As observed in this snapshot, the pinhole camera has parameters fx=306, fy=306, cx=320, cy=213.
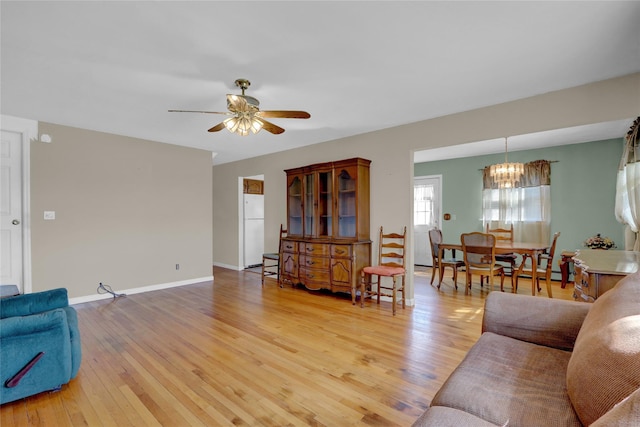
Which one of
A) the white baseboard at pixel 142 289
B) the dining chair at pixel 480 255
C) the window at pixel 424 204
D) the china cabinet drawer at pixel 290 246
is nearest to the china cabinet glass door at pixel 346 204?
the china cabinet drawer at pixel 290 246

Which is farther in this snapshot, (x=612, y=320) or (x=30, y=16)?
(x=30, y=16)

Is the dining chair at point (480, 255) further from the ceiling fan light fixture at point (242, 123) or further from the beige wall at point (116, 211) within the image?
the beige wall at point (116, 211)

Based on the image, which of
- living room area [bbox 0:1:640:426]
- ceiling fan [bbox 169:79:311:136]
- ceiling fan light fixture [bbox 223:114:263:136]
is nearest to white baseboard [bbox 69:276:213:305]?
living room area [bbox 0:1:640:426]

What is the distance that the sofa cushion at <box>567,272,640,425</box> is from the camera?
90cm

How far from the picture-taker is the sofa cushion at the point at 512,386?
42.6 inches

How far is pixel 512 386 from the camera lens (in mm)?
1266

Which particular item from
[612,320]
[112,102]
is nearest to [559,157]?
[612,320]

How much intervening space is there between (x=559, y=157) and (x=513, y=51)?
4.22 metres

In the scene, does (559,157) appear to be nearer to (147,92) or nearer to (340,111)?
(340,111)

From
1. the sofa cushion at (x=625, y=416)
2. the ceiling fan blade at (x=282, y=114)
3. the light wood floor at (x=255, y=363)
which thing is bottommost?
the light wood floor at (x=255, y=363)

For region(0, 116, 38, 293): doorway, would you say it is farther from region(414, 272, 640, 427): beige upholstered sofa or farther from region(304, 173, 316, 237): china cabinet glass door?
region(414, 272, 640, 427): beige upholstered sofa

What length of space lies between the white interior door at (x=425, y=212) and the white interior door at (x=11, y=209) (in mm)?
6596

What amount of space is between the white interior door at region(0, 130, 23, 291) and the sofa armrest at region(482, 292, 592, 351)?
503 centimetres

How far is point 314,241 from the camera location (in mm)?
4551
